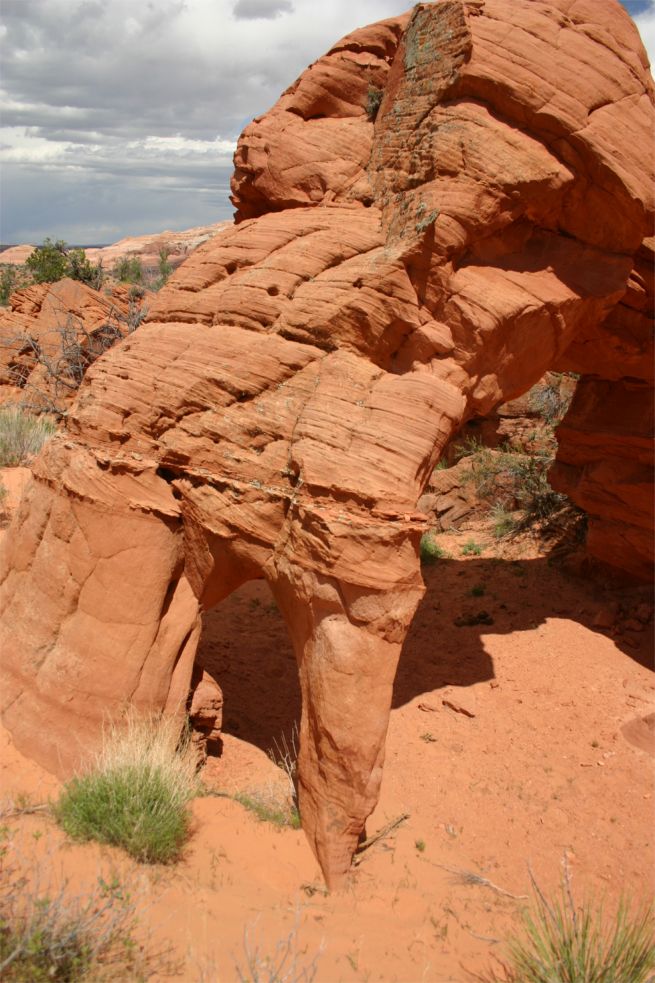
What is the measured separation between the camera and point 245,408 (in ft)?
18.2

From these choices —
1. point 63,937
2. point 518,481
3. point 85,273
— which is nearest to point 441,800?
point 63,937

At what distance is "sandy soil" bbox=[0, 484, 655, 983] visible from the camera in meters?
4.18

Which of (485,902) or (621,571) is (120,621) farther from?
(621,571)

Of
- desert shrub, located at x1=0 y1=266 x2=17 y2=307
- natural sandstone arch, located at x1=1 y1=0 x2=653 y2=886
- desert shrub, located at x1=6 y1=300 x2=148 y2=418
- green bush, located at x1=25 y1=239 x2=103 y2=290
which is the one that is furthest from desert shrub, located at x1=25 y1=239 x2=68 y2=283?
natural sandstone arch, located at x1=1 y1=0 x2=653 y2=886

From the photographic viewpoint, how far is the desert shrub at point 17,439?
37.6ft

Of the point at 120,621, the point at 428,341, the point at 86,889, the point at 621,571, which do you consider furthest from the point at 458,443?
the point at 86,889

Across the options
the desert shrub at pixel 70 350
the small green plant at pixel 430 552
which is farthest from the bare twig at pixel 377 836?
the desert shrub at pixel 70 350

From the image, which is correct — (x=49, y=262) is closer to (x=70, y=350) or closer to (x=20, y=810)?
(x=70, y=350)

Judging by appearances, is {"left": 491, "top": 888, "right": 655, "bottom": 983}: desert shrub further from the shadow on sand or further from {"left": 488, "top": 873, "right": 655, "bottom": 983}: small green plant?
the shadow on sand

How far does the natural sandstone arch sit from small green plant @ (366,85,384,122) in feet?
1.01

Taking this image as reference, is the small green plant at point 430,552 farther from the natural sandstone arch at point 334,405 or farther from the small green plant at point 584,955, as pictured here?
the small green plant at point 584,955

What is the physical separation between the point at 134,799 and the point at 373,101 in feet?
19.4

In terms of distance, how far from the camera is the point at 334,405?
5.32m

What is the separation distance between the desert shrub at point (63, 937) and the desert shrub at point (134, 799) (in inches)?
28.8
